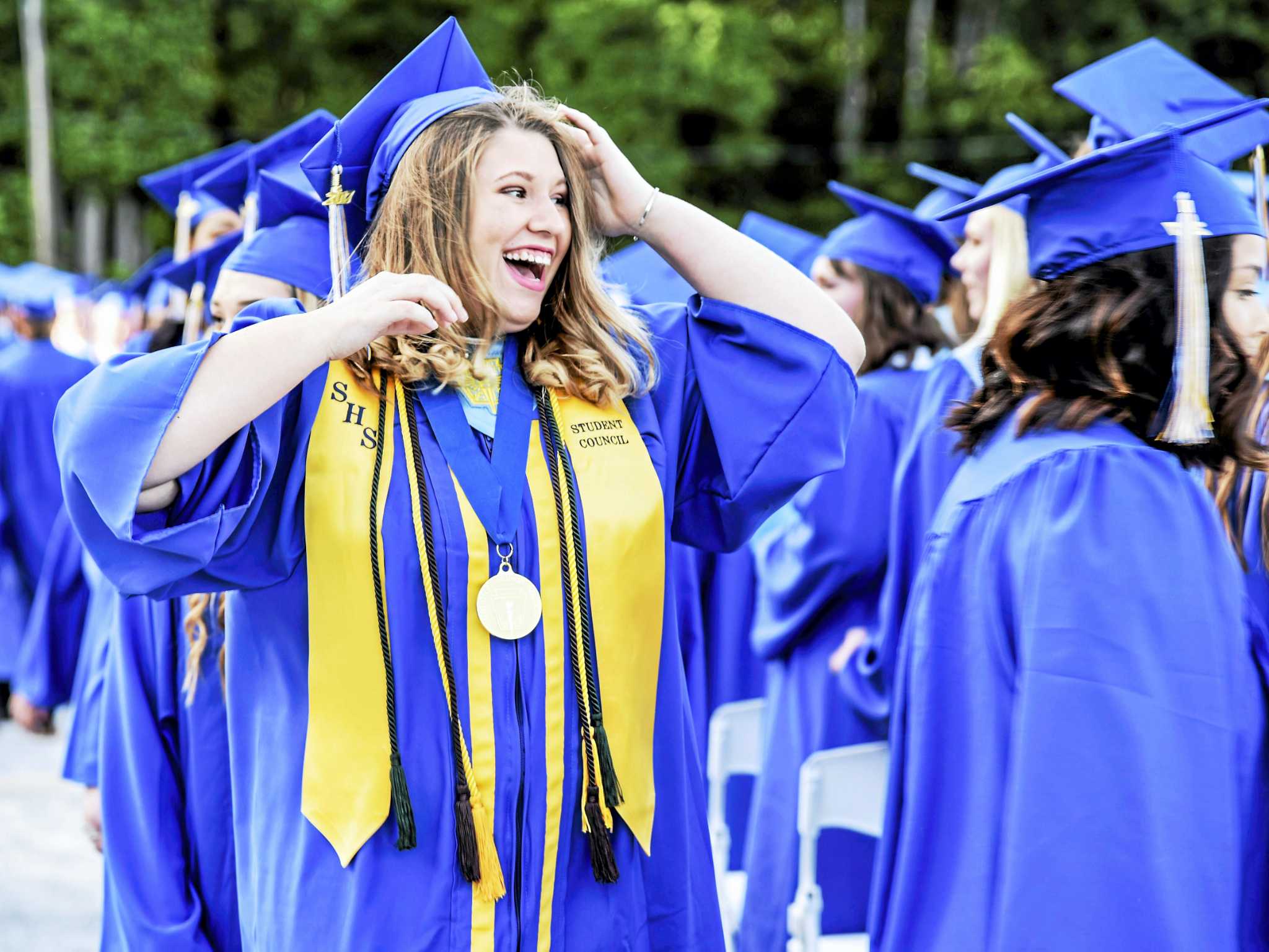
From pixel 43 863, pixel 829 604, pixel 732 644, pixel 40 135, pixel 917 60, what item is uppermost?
pixel 917 60

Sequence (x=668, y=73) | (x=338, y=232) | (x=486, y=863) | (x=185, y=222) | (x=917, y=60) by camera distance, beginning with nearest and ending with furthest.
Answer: (x=486, y=863) → (x=338, y=232) → (x=185, y=222) → (x=668, y=73) → (x=917, y=60)

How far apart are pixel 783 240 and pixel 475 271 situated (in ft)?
11.6

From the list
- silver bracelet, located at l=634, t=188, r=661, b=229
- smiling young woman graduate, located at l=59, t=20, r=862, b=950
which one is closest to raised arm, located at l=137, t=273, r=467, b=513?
smiling young woman graduate, located at l=59, t=20, r=862, b=950

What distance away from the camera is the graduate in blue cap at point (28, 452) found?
746 centimetres

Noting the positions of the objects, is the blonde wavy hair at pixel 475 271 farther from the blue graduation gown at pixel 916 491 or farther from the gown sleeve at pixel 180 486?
the blue graduation gown at pixel 916 491

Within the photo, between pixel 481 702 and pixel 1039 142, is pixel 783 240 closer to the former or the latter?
pixel 1039 142

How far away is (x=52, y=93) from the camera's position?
826 inches

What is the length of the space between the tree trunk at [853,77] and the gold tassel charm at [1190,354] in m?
22.4

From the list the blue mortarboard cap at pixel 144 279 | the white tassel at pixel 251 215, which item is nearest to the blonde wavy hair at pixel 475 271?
the white tassel at pixel 251 215

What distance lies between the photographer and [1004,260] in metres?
3.72

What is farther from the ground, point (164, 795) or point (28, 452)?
point (164, 795)

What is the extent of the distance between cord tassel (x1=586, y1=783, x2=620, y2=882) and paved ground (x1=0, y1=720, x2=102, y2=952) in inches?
129

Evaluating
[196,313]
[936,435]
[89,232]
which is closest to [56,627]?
[196,313]

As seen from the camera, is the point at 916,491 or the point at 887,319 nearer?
the point at 916,491
